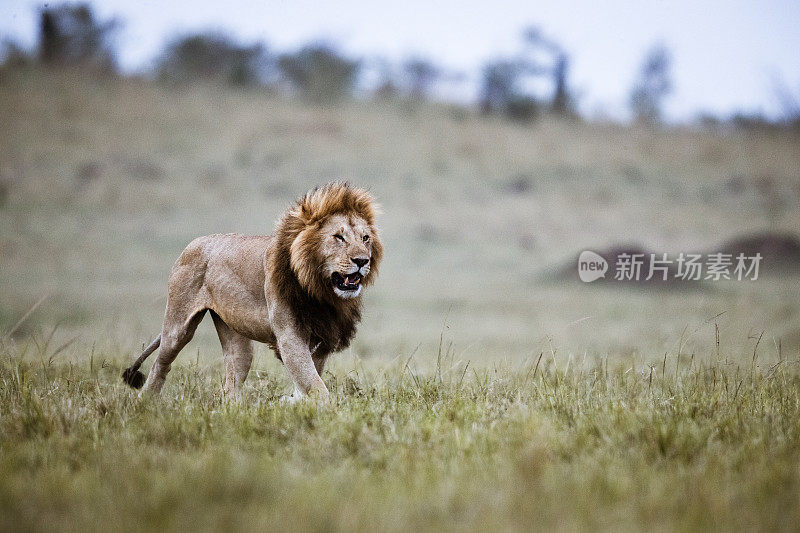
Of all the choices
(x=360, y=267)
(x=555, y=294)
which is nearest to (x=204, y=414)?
(x=360, y=267)

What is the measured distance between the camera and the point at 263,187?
3017 cm

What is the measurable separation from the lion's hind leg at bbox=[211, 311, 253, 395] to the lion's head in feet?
3.35

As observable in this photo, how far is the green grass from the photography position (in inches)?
115

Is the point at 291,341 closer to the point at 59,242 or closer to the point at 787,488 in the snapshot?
the point at 787,488

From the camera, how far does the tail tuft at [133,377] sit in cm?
565

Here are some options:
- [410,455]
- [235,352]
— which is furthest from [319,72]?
[410,455]

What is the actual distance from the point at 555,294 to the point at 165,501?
18.0 m

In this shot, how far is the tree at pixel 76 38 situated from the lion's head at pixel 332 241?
3909 centimetres

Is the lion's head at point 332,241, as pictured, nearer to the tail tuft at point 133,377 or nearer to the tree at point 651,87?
the tail tuft at point 133,377

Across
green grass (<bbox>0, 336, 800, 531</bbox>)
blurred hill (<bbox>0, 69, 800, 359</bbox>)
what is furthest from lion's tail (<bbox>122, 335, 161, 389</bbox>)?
blurred hill (<bbox>0, 69, 800, 359</bbox>)

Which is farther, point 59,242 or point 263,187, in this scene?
point 263,187

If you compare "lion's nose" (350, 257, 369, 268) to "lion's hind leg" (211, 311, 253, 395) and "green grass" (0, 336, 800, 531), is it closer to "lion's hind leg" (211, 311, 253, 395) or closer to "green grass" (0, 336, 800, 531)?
"green grass" (0, 336, 800, 531)

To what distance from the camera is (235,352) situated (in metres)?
5.79

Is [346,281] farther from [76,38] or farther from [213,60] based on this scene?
[213,60]
